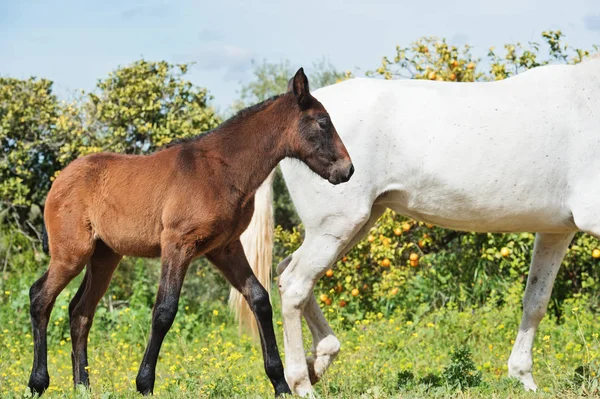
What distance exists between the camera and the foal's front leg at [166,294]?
4.70 m

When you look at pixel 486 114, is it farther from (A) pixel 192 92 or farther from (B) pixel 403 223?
(A) pixel 192 92

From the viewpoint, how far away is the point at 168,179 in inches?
195

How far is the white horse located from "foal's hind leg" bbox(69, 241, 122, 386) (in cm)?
118

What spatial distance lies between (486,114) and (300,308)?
1.74 metres

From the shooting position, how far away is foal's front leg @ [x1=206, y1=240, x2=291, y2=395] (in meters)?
4.96

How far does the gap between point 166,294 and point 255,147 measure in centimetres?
101

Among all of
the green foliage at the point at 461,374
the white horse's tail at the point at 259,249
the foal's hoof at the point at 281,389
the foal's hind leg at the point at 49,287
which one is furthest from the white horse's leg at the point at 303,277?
the foal's hind leg at the point at 49,287

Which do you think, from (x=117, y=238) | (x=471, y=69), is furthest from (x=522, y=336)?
(x=471, y=69)

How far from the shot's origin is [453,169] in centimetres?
527

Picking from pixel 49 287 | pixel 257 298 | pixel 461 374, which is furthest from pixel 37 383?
pixel 461 374

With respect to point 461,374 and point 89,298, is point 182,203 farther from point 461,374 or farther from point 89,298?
point 461,374

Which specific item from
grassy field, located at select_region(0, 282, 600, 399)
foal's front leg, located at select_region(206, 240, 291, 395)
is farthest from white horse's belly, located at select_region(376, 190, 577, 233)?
foal's front leg, located at select_region(206, 240, 291, 395)

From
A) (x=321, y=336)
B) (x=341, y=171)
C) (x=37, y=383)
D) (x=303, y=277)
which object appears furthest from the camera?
(x=321, y=336)

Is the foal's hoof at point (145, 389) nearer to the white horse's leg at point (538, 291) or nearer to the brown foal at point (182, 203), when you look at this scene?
the brown foal at point (182, 203)
